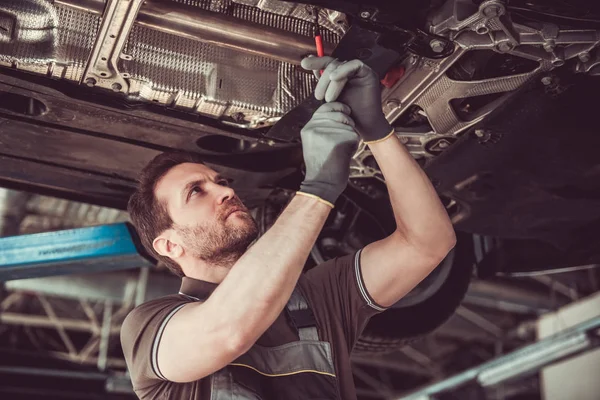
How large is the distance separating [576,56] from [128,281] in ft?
17.9

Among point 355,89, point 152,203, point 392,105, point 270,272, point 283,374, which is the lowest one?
point 283,374

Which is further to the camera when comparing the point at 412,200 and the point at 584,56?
the point at 412,200

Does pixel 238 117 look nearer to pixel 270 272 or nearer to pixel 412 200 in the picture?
pixel 412 200

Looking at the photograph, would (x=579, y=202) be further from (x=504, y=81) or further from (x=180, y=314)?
(x=180, y=314)

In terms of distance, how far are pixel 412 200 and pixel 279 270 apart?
526 mm

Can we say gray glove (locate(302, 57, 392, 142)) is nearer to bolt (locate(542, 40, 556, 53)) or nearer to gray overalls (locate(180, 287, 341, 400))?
bolt (locate(542, 40, 556, 53))

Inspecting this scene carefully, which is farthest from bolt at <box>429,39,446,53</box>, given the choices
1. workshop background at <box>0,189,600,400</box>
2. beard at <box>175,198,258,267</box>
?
workshop background at <box>0,189,600,400</box>

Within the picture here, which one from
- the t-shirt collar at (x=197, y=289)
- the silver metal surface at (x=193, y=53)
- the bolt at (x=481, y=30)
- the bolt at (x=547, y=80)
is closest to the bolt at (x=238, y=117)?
the silver metal surface at (x=193, y=53)

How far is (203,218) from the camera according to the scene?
1978 mm

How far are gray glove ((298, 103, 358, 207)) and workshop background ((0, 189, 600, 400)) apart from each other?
3362 millimetres

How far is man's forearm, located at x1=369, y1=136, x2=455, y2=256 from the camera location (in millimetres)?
1900

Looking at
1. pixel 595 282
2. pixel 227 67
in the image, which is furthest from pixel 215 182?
pixel 595 282

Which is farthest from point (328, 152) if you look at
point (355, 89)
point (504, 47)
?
point (504, 47)

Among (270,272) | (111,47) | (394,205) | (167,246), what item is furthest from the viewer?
(167,246)
